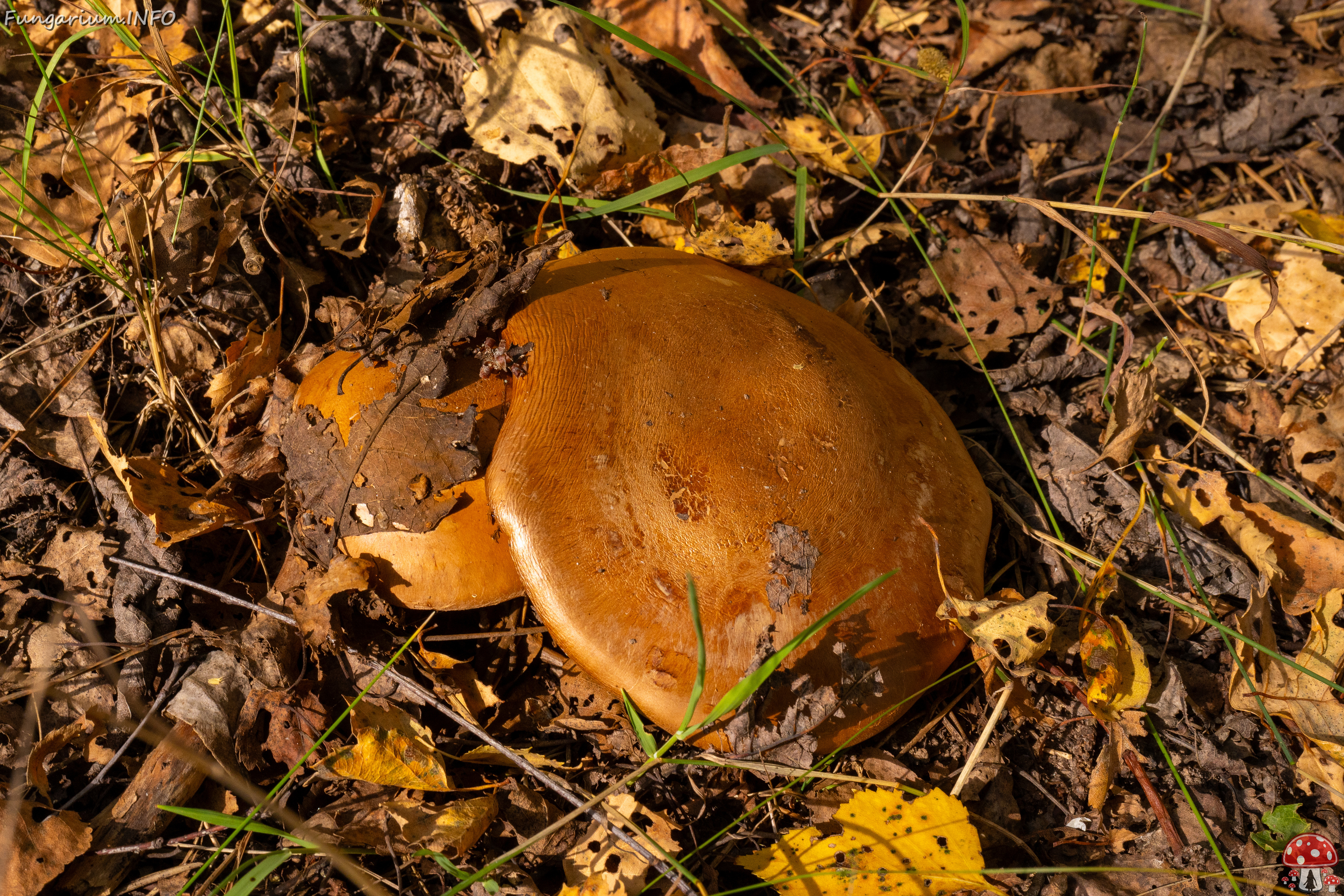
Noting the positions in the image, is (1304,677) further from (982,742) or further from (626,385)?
(626,385)

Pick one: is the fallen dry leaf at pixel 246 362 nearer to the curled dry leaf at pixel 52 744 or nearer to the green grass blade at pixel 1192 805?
the curled dry leaf at pixel 52 744

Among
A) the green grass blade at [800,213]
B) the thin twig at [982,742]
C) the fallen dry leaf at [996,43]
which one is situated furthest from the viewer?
the fallen dry leaf at [996,43]

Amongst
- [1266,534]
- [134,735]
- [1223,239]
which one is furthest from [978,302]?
[134,735]

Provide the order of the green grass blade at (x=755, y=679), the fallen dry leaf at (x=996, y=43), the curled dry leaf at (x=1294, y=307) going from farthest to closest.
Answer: the fallen dry leaf at (x=996, y=43) → the curled dry leaf at (x=1294, y=307) → the green grass blade at (x=755, y=679)

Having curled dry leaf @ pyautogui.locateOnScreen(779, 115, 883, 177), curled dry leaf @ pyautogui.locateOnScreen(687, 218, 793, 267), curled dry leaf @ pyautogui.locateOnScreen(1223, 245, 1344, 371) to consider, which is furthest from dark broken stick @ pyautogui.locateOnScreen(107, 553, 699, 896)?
curled dry leaf @ pyautogui.locateOnScreen(1223, 245, 1344, 371)

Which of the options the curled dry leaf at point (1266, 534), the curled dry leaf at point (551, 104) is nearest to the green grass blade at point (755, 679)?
the curled dry leaf at point (1266, 534)
